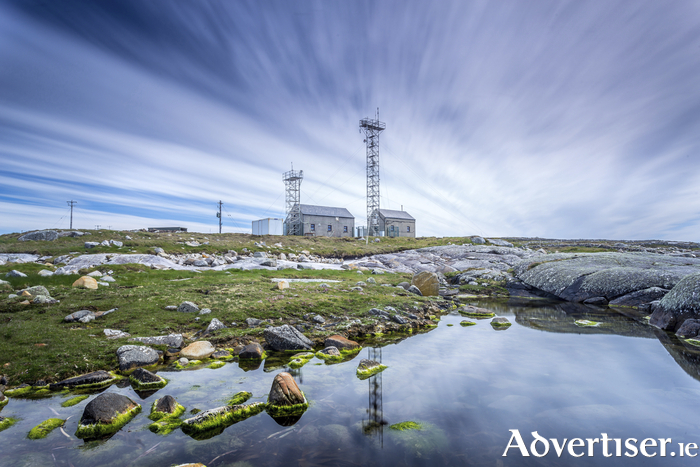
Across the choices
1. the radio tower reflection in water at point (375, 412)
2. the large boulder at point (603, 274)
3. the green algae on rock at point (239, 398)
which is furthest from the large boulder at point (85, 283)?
the large boulder at point (603, 274)

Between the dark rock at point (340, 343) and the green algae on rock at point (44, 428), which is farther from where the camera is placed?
the dark rock at point (340, 343)

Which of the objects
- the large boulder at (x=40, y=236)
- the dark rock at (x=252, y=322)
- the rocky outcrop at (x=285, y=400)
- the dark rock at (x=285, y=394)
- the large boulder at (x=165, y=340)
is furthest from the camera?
the large boulder at (x=40, y=236)

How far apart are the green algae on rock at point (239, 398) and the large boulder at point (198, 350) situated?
9.03 feet

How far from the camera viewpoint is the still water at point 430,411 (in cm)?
457

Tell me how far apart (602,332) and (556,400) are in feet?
26.4

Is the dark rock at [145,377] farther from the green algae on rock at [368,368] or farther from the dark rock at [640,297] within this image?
the dark rock at [640,297]

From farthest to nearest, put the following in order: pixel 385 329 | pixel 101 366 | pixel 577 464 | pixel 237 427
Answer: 1. pixel 385 329
2. pixel 101 366
3. pixel 237 427
4. pixel 577 464

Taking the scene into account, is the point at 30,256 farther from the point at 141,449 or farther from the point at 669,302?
the point at 669,302

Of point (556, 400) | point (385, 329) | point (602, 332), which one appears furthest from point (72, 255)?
point (602, 332)

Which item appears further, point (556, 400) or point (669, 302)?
point (669, 302)

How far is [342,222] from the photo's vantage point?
2867 inches

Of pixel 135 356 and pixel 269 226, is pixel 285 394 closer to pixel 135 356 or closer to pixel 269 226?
pixel 135 356

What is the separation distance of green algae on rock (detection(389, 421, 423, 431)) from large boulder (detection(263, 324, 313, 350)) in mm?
4454

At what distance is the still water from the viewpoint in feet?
15.0
